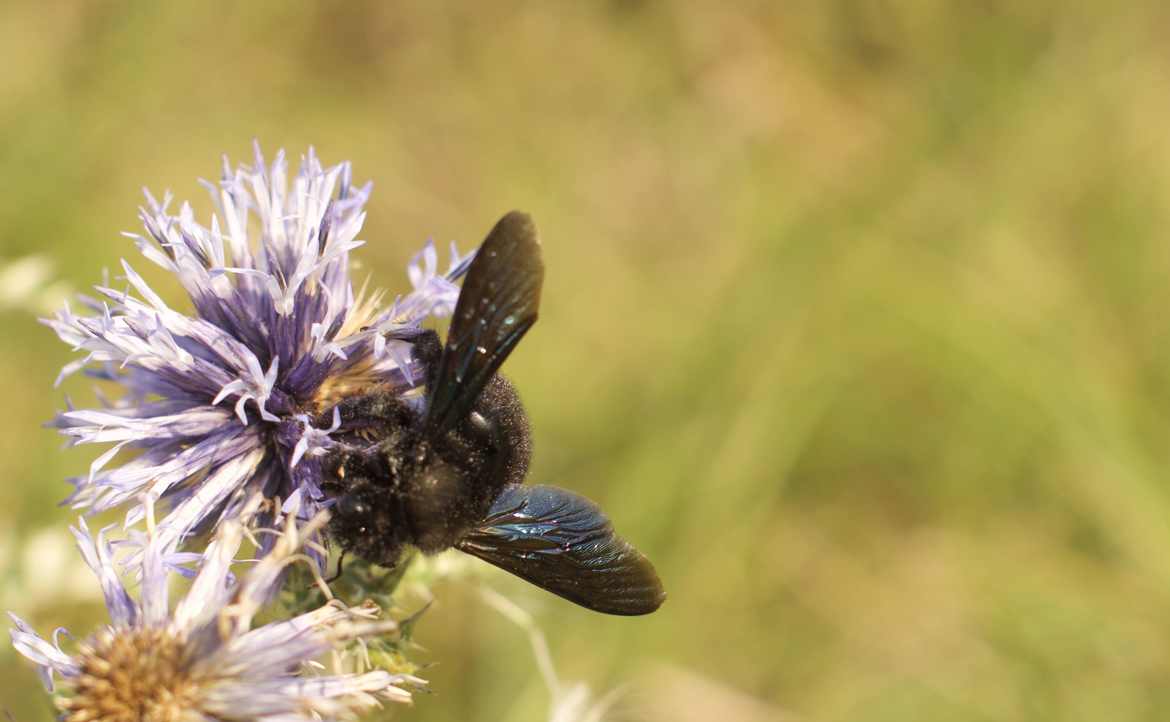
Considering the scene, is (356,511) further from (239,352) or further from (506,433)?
(239,352)

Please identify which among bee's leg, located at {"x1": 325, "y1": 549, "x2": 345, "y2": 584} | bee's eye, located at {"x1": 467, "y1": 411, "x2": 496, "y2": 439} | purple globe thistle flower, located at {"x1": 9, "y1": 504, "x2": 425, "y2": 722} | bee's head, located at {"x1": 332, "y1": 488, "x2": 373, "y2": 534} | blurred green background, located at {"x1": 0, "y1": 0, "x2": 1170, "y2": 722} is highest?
blurred green background, located at {"x1": 0, "y1": 0, "x2": 1170, "y2": 722}

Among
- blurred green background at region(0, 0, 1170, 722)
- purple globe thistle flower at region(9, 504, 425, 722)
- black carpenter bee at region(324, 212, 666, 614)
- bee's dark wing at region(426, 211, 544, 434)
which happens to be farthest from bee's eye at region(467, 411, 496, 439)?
blurred green background at region(0, 0, 1170, 722)

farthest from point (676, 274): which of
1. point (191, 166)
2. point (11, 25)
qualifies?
point (11, 25)

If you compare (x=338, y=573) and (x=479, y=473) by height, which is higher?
(x=479, y=473)

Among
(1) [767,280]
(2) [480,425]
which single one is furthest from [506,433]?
(1) [767,280]

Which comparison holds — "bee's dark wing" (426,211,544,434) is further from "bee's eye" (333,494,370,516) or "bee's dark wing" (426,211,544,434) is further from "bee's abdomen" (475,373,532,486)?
"bee's eye" (333,494,370,516)

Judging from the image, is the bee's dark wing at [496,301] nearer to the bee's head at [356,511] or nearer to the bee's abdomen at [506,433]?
the bee's abdomen at [506,433]

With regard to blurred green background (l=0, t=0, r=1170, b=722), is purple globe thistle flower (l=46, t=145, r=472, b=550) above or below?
below
